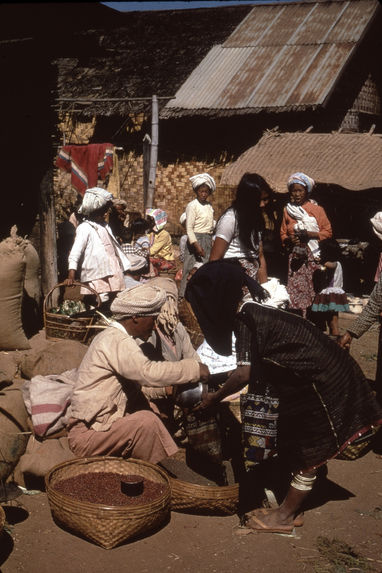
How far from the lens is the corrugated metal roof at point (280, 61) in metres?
12.7

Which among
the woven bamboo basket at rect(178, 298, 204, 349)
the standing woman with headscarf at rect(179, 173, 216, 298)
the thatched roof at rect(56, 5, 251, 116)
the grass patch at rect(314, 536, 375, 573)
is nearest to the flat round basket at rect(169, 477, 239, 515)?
the grass patch at rect(314, 536, 375, 573)

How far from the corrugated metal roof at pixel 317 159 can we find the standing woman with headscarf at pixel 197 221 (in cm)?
176

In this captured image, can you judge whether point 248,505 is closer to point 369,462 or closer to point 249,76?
point 369,462

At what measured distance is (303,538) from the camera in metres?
3.92

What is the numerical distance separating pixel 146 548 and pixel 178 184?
1088 cm

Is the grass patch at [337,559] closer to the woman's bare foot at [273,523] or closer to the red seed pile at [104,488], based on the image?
the woman's bare foot at [273,523]

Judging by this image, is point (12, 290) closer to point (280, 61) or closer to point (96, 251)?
point (96, 251)

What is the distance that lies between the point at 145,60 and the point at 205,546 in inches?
543

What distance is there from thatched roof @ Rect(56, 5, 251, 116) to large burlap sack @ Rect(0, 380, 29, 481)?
1026cm

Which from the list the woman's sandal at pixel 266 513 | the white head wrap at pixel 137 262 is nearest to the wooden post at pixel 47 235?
the white head wrap at pixel 137 262

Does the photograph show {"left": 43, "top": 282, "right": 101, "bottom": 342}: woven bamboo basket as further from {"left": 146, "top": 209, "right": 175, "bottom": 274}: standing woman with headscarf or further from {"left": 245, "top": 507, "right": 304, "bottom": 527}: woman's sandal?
{"left": 146, "top": 209, "right": 175, "bottom": 274}: standing woman with headscarf

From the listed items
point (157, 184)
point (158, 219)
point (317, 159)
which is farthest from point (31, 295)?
point (157, 184)

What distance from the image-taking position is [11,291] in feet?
23.5

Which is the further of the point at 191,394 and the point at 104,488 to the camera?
the point at 191,394
